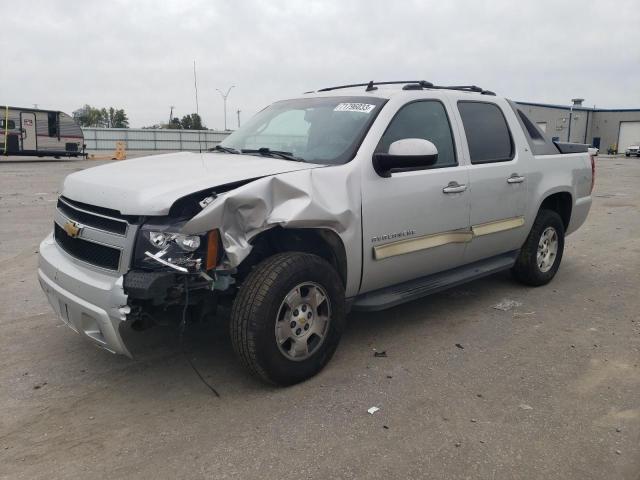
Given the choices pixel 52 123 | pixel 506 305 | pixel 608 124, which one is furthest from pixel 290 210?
pixel 608 124

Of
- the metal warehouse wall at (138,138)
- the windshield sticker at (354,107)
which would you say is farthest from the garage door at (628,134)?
the windshield sticker at (354,107)

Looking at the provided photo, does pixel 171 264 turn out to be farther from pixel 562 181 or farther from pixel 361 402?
pixel 562 181

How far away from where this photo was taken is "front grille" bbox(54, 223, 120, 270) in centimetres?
295

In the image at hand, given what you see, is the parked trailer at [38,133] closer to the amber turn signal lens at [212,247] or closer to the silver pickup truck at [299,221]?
the silver pickup truck at [299,221]

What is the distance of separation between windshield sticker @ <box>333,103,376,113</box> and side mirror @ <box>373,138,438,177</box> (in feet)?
1.45

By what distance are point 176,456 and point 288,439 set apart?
1.81ft

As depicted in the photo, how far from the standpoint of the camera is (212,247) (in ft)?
9.59

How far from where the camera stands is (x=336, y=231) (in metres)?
3.39

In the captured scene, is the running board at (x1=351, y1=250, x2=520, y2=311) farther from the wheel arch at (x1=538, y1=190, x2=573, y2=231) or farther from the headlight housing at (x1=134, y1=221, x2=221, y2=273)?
the headlight housing at (x1=134, y1=221, x2=221, y2=273)

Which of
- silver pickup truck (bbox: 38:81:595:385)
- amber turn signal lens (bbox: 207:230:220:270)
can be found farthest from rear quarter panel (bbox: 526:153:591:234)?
amber turn signal lens (bbox: 207:230:220:270)

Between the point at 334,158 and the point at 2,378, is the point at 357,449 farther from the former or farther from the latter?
the point at 2,378

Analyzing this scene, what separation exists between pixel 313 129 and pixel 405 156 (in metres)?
0.82

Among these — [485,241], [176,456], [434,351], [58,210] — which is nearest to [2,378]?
[58,210]

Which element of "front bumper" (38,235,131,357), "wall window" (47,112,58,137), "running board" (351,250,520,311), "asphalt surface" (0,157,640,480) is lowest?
"asphalt surface" (0,157,640,480)
